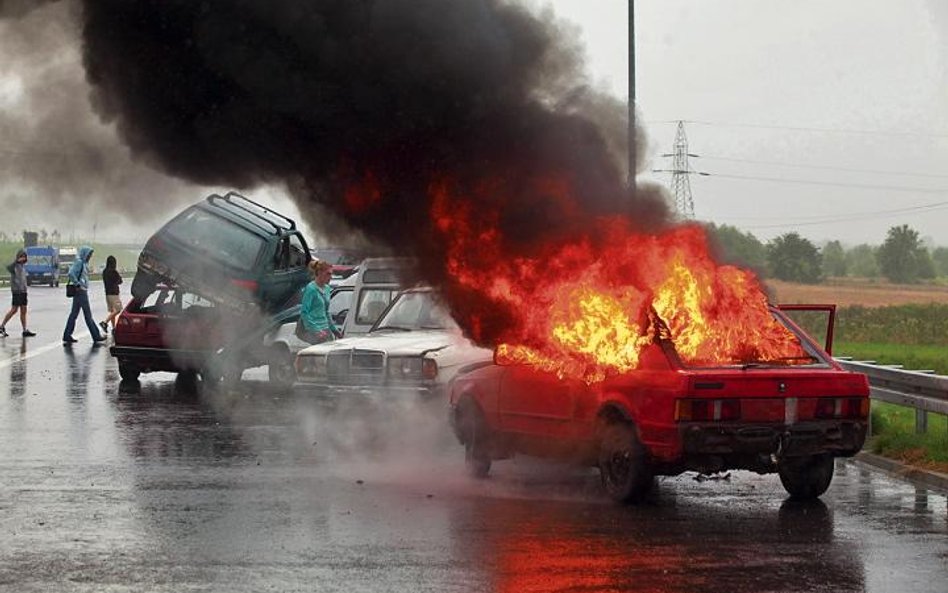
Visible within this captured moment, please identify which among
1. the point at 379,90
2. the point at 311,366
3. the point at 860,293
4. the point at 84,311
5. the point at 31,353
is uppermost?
the point at 379,90

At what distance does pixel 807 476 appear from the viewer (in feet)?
35.0

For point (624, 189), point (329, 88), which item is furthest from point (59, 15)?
point (624, 189)

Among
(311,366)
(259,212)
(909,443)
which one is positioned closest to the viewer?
(909,443)

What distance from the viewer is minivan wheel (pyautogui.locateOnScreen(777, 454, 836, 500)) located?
10.6 meters

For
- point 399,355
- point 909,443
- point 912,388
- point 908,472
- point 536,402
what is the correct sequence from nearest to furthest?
point 536,402 < point 908,472 < point 909,443 < point 912,388 < point 399,355

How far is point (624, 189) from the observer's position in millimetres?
12250

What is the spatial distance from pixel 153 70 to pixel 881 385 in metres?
7.58

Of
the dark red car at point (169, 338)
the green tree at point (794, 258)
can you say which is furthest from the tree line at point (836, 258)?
the dark red car at point (169, 338)

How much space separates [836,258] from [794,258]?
4218 cm

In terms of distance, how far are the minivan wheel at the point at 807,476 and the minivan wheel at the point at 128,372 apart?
1222 centimetres

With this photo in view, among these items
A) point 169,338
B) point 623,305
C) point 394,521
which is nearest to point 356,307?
point 169,338

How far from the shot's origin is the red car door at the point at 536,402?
1080 centimetres

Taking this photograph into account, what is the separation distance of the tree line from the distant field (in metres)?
0.78

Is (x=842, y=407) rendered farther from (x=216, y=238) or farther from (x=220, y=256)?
(x=216, y=238)
